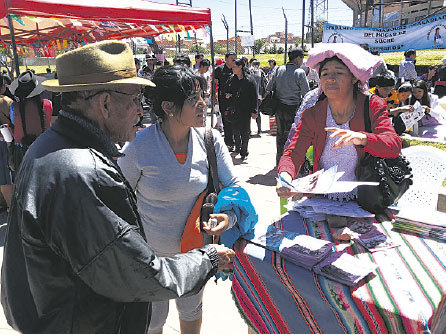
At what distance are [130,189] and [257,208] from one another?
13.0 feet

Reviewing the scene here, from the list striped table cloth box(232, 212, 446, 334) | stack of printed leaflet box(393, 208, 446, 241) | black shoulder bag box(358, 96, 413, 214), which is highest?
black shoulder bag box(358, 96, 413, 214)

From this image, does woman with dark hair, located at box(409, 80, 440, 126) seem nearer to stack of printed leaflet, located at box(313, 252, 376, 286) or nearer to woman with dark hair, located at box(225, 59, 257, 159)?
woman with dark hair, located at box(225, 59, 257, 159)

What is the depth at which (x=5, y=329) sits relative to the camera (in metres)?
2.82

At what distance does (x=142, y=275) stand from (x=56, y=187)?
339 mm

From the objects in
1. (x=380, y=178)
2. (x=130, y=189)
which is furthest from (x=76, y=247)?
(x=380, y=178)

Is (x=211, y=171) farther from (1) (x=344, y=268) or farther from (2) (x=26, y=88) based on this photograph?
(2) (x=26, y=88)

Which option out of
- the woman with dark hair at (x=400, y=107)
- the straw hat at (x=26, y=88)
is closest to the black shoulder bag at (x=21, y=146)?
the straw hat at (x=26, y=88)

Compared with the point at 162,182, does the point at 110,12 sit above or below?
above

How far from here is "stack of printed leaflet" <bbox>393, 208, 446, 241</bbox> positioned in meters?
1.94

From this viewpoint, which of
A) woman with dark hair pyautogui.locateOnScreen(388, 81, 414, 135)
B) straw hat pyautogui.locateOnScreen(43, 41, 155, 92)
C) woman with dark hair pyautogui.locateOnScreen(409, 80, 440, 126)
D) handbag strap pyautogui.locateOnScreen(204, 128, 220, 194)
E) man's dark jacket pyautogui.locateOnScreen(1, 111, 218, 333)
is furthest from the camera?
woman with dark hair pyautogui.locateOnScreen(409, 80, 440, 126)

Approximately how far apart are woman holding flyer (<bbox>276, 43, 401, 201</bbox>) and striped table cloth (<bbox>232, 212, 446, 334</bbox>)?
34 cm

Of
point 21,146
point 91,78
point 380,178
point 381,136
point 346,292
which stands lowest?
point 346,292

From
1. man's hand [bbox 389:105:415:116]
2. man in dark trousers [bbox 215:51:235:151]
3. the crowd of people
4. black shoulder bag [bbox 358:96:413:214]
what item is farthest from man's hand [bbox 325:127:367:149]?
man in dark trousers [bbox 215:51:235:151]

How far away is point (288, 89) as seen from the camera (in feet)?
20.4
